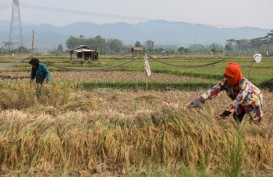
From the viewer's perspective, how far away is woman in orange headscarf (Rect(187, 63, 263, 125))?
491 cm

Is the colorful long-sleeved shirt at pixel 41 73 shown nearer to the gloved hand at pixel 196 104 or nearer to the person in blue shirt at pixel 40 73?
the person in blue shirt at pixel 40 73

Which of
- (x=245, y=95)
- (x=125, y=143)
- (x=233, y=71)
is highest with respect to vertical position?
(x=233, y=71)

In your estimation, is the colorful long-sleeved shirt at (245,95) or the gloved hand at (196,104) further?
the gloved hand at (196,104)

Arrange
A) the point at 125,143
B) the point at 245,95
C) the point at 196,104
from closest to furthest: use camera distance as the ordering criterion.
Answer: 1. the point at 125,143
2. the point at 245,95
3. the point at 196,104

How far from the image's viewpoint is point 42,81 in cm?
821

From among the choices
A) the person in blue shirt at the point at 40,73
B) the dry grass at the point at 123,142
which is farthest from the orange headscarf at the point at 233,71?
the person in blue shirt at the point at 40,73

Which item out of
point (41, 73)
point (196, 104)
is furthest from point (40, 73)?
point (196, 104)

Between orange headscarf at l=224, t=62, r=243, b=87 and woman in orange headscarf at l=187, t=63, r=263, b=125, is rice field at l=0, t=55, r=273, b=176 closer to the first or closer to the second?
woman in orange headscarf at l=187, t=63, r=263, b=125

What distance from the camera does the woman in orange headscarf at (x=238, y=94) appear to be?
4.91 metres

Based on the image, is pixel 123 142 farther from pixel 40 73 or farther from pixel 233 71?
pixel 40 73

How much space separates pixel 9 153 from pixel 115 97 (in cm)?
584

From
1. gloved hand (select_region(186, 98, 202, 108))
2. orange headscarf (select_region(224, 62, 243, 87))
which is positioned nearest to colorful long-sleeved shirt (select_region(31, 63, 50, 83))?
gloved hand (select_region(186, 98, 202, 108))

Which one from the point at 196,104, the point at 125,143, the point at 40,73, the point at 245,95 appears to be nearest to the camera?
the point at 125,143

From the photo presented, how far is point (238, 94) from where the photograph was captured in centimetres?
502
